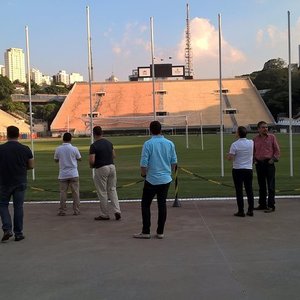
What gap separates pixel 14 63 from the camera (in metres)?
194

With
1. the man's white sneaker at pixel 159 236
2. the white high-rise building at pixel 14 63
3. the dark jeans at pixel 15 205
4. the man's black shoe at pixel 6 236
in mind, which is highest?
the white high-rise building at pixel 14 63

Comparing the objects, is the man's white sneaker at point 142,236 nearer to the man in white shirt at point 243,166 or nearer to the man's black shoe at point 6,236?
the man's black shoe at point 6,236

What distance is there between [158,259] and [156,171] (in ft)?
5.27

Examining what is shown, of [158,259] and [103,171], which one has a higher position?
[103,171]

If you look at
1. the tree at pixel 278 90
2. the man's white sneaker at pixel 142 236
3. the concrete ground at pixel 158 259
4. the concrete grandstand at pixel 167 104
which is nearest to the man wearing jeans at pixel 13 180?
the concrete ground at pixel 158 259

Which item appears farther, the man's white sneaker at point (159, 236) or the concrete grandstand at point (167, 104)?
the concrete grandstand at point (167, 104)

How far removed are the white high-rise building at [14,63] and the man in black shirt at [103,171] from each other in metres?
182

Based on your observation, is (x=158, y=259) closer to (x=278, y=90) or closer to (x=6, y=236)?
(x=6, y=236)

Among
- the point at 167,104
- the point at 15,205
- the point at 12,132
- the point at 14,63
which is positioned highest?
the point at 14,63

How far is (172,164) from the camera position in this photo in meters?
7.62

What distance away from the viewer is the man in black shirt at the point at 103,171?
29.3ft

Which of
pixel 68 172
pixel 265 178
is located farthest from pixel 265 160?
pixel 68 172

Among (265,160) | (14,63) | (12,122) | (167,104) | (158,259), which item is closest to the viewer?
(158,259)

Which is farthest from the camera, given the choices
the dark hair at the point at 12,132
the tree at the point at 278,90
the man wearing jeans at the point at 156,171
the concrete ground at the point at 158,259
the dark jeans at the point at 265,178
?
the tree at the point at 278,90
